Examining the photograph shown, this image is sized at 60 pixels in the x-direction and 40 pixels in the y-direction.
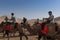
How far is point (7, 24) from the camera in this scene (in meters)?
21.8

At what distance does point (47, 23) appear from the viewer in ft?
53.9

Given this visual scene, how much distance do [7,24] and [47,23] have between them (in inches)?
252

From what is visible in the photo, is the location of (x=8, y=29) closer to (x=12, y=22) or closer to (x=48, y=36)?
(x=12, y=22)

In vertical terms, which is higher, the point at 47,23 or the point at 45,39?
the point at 47,23

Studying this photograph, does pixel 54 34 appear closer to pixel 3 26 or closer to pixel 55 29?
pixel 55 29

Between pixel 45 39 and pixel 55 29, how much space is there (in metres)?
1.05

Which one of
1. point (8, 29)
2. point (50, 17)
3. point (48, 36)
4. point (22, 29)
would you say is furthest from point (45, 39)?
point (8, 29)

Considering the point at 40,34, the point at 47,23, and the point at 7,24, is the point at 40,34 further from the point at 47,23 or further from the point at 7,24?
the point at 7,24

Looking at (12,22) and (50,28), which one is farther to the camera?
(12,22)

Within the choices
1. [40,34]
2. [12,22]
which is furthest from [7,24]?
[40,34]

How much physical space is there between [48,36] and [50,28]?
60cm

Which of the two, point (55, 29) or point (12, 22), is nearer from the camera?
point (55, 29)

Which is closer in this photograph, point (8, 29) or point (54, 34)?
point (54, 34)

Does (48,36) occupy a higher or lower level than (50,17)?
lower
